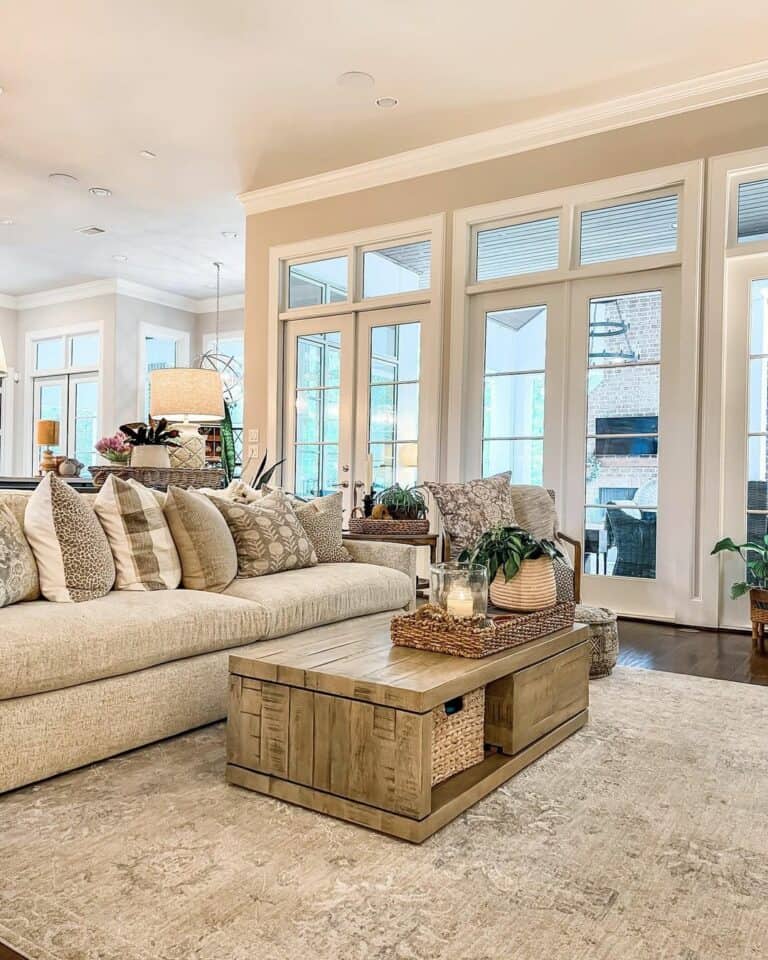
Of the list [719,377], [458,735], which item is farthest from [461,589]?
[719,377]

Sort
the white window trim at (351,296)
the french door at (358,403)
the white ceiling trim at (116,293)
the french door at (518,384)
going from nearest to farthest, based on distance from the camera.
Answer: the french door at (518,384) → the white window trim at (351,296) → the french door at (358,403) → the white ceiling trim at (116,293)

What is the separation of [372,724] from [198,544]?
1.31 metres

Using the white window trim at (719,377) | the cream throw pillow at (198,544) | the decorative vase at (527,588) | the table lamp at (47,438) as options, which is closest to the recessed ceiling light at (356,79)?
the white window trim at (719,377)

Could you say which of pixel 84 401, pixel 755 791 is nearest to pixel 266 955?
pixel 755 791

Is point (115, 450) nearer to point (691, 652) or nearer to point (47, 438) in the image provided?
point (47, 438)

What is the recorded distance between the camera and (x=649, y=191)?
4.66 metres

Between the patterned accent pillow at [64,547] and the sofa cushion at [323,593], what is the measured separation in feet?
1.66

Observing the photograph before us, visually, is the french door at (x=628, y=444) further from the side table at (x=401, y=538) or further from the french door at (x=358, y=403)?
the side table at (x=401, y=538)

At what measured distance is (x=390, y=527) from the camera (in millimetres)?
3879

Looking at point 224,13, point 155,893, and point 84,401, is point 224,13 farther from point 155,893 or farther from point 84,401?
point 84,401

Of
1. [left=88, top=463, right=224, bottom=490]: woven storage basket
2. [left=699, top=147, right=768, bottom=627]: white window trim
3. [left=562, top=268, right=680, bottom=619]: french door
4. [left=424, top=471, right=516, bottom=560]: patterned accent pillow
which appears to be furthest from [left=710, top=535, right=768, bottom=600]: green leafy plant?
[left=88, top=463, right=224, bottom=490]: woven storage basket

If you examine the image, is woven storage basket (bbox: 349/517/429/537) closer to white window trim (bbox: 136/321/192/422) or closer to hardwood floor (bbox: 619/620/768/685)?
hardwood floor (bbox: 619/620/768/685)

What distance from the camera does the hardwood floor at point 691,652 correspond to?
11.3 ft

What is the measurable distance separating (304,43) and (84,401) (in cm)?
656
